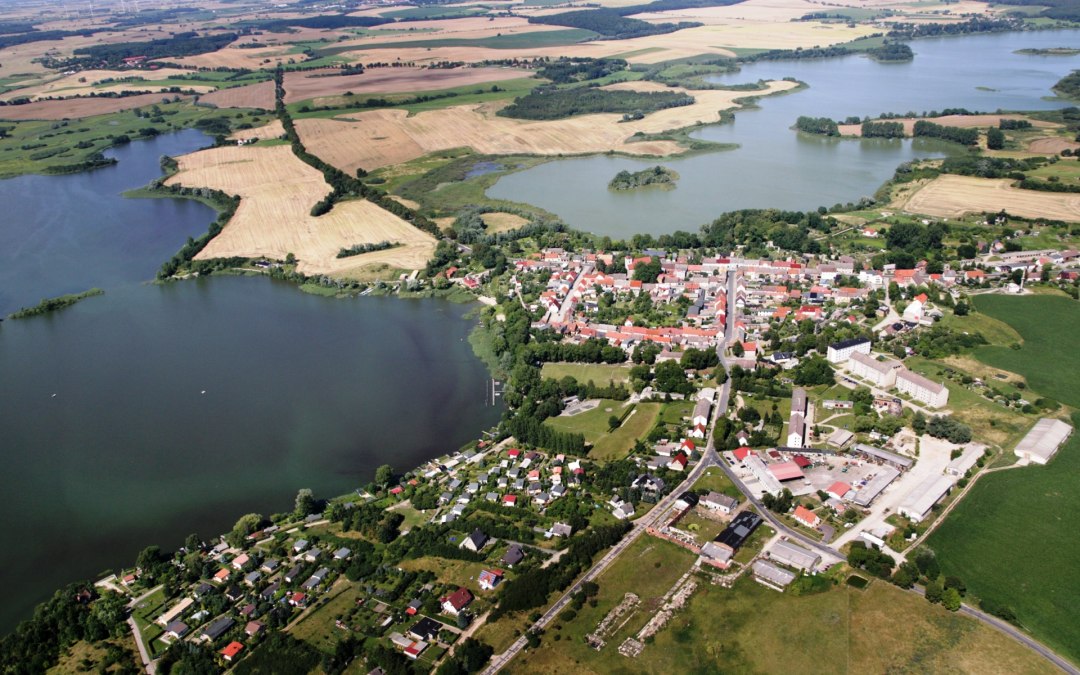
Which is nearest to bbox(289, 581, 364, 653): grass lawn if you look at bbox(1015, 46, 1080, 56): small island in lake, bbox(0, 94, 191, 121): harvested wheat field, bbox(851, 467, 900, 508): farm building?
bbox(851, 467, 900, 508): farm building

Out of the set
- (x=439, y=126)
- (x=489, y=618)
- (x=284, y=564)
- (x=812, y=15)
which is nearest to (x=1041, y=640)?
(x=489, y=618)

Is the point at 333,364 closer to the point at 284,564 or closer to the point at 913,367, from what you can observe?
the point at 284,564

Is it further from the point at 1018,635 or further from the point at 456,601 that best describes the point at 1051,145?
the point at 456,601

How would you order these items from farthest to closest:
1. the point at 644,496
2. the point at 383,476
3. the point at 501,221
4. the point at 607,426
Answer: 1. the point at 501,221
2. the point at 607,426
3. the point at 383,476
4. the point at 644,496

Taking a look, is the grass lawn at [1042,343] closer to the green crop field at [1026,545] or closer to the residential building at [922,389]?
the residential building at [922,389]

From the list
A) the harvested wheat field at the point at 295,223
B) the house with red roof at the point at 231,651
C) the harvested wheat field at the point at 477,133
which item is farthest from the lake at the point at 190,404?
the harvested wheat field at the point at 477,133

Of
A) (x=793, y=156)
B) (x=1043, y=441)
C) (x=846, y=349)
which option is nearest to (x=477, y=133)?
(x=793, y=156)
